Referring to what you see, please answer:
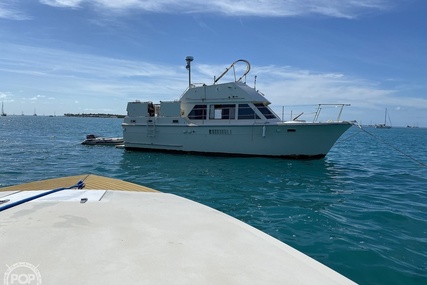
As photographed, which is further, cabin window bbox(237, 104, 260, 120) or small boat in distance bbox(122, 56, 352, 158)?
cabin window bbox(237, 104, 260, 120)

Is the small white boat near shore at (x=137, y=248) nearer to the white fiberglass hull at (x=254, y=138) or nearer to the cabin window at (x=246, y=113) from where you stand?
the white fiberglass hull at (x=254, y=138)

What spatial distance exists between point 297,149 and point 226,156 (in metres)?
4.03

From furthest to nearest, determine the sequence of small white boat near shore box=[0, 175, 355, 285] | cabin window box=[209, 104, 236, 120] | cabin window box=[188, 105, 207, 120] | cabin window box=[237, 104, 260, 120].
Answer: cabin window box=[188, 105, 207, 120]
cabin window box=[209, 104, 236, 120]
cabin window box=[237, 104, 260, 120]
small white boat near shore box=[0, 175, 355, 285]

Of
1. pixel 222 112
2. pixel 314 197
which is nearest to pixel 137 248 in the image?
pixel 314 197

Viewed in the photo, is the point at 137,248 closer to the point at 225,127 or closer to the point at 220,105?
the point at 225,127

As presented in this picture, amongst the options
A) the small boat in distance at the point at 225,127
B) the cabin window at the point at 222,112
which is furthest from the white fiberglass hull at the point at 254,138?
the cabin window at the point at 222,112

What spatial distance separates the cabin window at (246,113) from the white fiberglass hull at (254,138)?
2.52 ft

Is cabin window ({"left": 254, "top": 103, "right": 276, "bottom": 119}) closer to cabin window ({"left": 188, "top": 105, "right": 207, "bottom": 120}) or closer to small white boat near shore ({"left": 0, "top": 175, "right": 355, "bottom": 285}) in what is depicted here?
cabin window ({"left": 188, "top": 105, "right": 207, "bottom": 120})

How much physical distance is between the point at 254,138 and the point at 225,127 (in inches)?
70.9

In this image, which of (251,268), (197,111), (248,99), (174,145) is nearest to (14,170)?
(174,145)

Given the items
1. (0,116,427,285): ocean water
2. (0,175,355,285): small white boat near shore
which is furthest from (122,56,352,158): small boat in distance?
(0,175,355,285): small white boat near shore

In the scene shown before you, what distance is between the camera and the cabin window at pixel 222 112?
17.1 meters

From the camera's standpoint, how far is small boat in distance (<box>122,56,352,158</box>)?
15.6 m

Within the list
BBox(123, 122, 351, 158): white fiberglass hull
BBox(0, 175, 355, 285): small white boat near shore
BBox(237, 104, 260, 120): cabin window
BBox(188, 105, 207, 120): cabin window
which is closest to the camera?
BBox(0, 175, 355, 285): small white boat near shore
